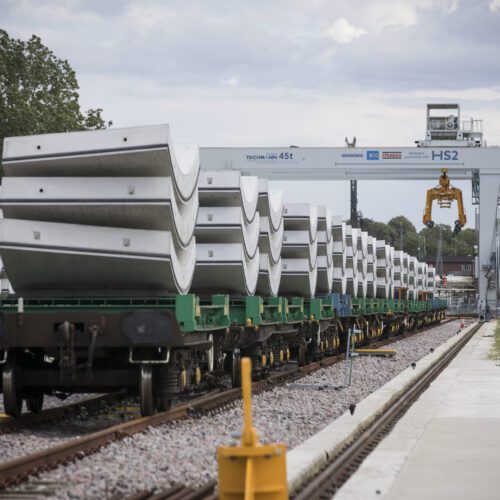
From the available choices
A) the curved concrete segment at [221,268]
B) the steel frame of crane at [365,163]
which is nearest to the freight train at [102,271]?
the curved concrete segment at [221,268]

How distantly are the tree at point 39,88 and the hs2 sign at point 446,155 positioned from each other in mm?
25801

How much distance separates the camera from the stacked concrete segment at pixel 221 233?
17.5m

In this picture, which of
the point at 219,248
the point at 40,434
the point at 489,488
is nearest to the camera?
the point at 489,488

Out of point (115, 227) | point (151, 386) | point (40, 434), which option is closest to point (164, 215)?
point (115, 227)

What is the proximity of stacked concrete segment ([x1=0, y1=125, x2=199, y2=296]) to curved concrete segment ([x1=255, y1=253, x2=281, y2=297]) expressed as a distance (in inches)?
250

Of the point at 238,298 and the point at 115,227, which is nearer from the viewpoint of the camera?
the point at 115,227

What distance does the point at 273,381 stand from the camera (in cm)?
1964

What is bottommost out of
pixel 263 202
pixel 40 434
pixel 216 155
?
pixel 40 434

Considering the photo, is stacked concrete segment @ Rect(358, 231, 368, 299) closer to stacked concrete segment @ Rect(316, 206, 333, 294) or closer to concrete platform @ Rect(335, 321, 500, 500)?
stacked concrete segment @ Rect(316, 206, 333, 294)

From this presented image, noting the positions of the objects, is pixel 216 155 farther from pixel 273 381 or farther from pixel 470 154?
pixel 273 381

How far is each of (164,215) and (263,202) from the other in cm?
680

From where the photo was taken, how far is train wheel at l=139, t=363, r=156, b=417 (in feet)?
42.0

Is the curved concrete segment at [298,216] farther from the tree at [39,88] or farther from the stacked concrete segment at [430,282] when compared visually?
the stacked concrete segment at [430,282]

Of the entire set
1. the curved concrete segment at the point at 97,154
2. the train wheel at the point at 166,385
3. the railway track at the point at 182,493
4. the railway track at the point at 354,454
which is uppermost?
the curved concrete segment at the point at 97,154
